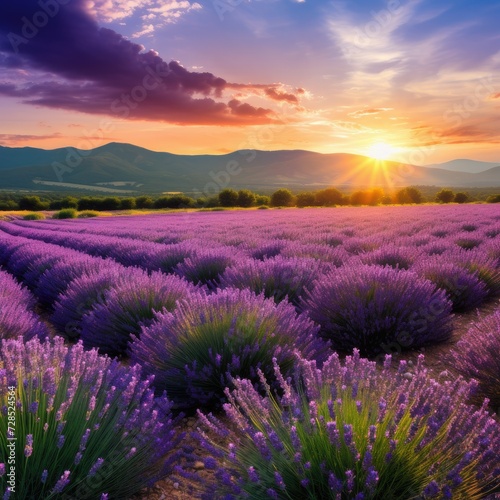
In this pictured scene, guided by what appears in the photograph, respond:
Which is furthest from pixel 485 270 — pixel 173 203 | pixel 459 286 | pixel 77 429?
pixel 173 203

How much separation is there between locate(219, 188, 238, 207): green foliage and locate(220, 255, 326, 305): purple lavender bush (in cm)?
5250

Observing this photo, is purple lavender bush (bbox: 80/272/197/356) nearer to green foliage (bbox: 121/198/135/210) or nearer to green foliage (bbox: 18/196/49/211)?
green foliage (bbox: 121/198/135/210)

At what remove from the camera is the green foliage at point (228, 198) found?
56700mm

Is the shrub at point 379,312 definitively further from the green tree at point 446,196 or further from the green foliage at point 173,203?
the green tree at point 446,196

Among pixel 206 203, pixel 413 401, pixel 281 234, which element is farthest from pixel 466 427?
pixel 206 203

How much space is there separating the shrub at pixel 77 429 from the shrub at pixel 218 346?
0.53 m

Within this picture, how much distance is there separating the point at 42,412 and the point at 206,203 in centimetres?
5553

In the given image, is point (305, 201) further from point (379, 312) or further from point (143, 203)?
point (379, 312)

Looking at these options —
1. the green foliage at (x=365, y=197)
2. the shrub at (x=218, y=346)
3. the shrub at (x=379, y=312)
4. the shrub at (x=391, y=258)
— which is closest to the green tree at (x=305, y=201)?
the green foliage at (x=365, y=197)

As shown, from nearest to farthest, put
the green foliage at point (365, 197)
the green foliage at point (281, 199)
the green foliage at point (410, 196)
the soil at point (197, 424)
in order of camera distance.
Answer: the soil at point (197, 424)
the green foliage at point (281, 199)
the green foliage at point (365, 197)
the green foliage at point (410, 196)

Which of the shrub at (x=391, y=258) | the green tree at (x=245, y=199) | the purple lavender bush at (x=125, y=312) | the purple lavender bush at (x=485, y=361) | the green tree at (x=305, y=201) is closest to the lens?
the purple lavender bush at (x=485, y=361)

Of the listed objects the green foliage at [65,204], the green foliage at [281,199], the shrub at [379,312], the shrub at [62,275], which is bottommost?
the green foliage at [65,204]

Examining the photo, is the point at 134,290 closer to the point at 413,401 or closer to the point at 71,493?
the point at 71,493

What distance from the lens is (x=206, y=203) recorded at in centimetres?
5662
